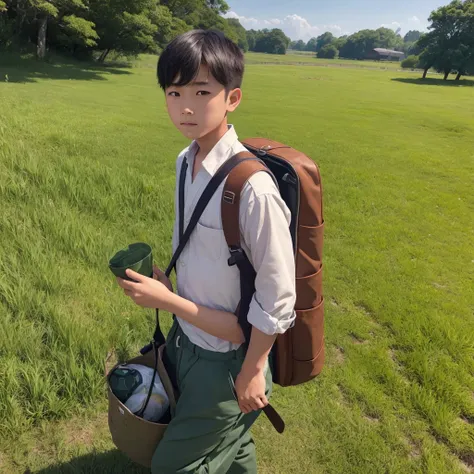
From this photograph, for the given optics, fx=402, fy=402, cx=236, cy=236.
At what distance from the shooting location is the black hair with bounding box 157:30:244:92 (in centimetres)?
127

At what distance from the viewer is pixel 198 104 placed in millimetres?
1294

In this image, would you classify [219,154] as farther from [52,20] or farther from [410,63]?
[410,63]

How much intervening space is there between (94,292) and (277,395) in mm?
1810

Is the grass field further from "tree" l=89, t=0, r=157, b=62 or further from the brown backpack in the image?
"tree" l=89, t=0, r=157, b=62

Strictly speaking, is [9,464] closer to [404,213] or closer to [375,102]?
[404,213]

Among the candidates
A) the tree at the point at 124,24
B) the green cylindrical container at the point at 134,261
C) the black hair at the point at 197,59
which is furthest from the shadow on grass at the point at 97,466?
the tree at the point at 124,24

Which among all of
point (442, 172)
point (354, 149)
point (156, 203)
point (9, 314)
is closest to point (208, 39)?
point (9, 314)

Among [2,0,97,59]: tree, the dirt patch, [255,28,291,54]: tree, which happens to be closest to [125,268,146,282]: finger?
the dirt patch

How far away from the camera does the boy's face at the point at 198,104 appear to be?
4.24 ft

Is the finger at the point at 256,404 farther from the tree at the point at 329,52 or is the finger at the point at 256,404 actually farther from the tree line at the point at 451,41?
the tree at the point at 329,52

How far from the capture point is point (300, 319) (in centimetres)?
154

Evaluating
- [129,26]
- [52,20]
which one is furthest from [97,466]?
[129,26]

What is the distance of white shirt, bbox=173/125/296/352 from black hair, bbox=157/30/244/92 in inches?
7.8

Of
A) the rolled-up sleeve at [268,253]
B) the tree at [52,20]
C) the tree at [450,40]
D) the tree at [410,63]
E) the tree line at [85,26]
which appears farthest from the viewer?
the tree at [410,63]
